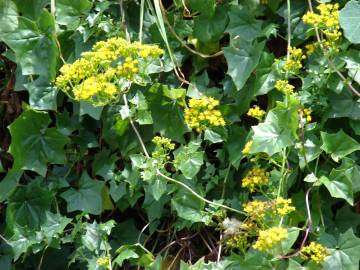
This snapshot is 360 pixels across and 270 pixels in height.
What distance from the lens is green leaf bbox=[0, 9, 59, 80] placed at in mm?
1820

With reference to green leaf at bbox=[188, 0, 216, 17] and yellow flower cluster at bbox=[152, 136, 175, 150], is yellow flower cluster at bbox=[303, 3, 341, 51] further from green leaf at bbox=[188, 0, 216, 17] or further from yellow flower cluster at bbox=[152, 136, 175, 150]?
yellow flower cluster at bbox=[152, 136, 175, 150]

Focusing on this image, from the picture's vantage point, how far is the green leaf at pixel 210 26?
186 cm

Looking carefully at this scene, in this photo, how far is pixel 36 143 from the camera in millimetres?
1892

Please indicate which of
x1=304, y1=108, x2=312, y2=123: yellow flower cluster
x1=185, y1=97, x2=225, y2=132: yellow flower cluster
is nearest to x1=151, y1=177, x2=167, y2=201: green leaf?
x1=185, y1=97, x2=225, y2=132: yellow flower cluster

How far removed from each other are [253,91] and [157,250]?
20.2 inches

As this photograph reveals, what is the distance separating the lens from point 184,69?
76.9 inches

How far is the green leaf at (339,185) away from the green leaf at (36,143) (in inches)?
26.8

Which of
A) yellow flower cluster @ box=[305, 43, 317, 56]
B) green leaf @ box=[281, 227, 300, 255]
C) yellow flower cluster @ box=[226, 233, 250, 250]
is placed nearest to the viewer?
green leaf @ box=[281, 227, 300, 255]

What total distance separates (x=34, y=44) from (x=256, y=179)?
2.18 feet

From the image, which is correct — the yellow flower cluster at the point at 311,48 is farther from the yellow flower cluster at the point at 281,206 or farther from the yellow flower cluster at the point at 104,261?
the yellow flower cluster at the point at 104,261

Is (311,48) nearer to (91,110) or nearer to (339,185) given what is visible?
(339,185)

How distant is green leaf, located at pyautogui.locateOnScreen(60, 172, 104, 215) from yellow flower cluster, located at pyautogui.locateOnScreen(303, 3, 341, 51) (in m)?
0.68

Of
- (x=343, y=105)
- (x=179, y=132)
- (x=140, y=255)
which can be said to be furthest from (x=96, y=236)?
(x=343, y=105)

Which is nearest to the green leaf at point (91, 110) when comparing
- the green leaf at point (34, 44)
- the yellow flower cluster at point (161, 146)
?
the green leaf at point (34, 44)
